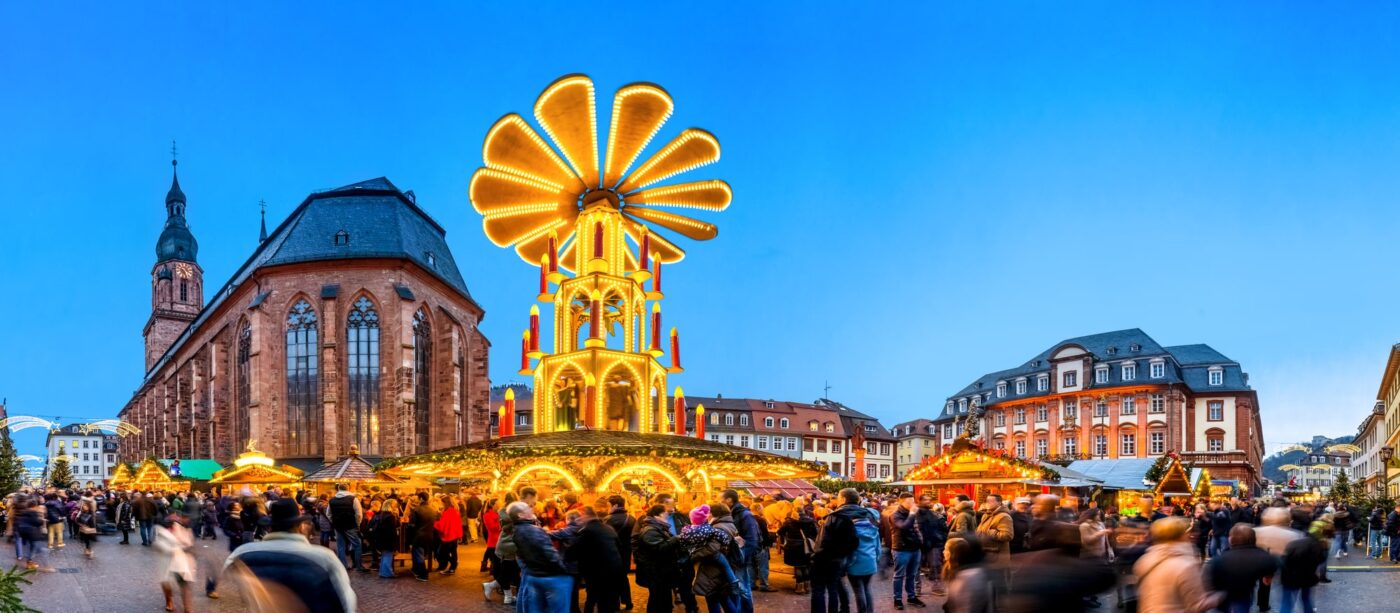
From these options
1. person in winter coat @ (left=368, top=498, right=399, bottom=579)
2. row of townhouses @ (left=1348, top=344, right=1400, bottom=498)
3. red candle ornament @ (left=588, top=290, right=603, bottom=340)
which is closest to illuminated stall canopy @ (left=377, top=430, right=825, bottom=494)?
person in winter coat @ (left=368, top=498, right=399, bottom=579)

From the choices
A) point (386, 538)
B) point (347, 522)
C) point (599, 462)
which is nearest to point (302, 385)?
point (347, 522)

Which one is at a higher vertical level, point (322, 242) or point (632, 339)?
point (322, 242)

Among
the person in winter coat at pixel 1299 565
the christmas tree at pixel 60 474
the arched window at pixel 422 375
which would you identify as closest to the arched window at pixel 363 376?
the arched window at pixel 422 375

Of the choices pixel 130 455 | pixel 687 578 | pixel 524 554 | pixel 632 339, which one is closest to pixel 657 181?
pixel 632 339

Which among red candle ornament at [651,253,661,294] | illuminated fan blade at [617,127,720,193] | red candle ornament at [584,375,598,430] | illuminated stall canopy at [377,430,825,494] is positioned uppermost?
illuminated fan blade at [617,127,720,193]

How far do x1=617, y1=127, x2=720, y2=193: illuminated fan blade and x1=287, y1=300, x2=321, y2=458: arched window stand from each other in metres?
29.4

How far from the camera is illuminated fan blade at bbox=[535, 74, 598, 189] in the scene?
20.3 m

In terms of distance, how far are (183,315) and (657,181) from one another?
80.6 metres

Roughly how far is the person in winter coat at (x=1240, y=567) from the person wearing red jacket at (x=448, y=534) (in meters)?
11.2

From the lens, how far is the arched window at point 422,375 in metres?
47.3

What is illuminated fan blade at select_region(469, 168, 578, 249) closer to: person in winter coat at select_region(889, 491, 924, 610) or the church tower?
person in winter coat at select_region(889, 491, 924, 610)

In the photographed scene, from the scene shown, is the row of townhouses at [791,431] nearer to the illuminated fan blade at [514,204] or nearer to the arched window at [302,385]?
the arched window at [302,385]

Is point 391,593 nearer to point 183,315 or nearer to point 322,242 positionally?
point 322,242

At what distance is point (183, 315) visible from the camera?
287ft
